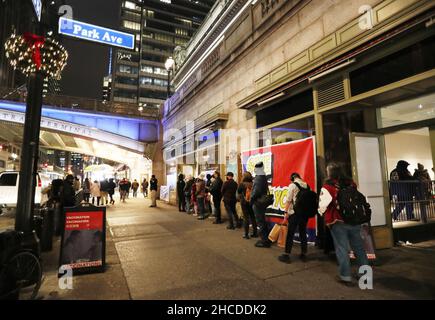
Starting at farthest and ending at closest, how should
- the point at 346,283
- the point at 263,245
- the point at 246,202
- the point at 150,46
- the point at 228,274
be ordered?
the point at 150,46 → the point at 246,202 → the point at 263,245 → the point at 228,274 → the point at 346,283

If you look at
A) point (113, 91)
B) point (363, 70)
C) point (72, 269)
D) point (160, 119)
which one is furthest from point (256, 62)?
point (113, 91)

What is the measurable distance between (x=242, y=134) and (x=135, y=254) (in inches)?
226

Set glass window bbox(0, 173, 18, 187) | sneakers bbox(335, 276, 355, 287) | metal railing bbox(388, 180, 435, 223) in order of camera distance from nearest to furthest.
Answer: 1. sneakers bbox(335, 276, 355, 287)
2. metal railing bbox(388, 180, 435, 223)
3. glass window bbox(0, 173, 18, 187)

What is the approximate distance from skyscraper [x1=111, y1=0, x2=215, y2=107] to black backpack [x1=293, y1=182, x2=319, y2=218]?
7678cm

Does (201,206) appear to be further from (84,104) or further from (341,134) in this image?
(84,104)

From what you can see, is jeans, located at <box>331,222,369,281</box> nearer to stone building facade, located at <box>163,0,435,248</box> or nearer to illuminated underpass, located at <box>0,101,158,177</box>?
stone building facade, located at <box>163,0,435,248</box>

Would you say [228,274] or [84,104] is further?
[84,104]

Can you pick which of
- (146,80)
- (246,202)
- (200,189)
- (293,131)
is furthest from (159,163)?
(146,80)

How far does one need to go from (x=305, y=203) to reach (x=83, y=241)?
419cm

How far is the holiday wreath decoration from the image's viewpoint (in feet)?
15.4

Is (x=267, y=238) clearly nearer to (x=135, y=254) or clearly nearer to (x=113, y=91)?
(x=135, y=254)

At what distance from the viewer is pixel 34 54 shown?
4.69 m

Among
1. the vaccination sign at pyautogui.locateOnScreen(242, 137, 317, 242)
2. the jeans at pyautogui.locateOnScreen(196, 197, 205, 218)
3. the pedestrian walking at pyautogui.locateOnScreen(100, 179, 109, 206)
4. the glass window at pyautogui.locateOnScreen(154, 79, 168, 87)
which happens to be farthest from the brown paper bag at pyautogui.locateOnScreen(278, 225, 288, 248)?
the glass window at pyautogui.locateOnScreen(154, 79, 168, 87)

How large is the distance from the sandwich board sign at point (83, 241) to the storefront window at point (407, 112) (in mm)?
6599
